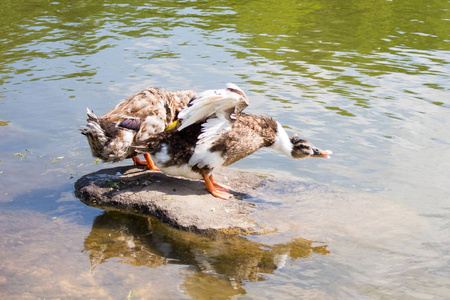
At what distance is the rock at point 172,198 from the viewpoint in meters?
5.94

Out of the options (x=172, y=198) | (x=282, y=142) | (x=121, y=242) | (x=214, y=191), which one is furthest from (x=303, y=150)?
(x=121, y=242)

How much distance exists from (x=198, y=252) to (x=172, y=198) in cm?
101

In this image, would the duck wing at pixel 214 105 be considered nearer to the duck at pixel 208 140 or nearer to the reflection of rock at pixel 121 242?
the duck at pixel 208 140

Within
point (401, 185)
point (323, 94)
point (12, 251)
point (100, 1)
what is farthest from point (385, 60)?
point (100, 1)

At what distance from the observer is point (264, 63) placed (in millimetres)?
12102

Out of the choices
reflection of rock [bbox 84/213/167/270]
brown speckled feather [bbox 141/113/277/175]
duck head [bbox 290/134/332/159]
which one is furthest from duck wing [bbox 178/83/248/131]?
reflection of rock [bbox 84/213/167/270]

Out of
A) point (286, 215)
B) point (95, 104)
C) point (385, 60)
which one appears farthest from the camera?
point (385, 60)

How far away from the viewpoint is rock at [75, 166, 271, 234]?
594cm

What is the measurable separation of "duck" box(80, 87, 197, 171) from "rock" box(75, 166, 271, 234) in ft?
1.18

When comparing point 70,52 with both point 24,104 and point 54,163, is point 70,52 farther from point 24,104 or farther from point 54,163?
point 54,163

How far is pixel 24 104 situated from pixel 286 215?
257 inches

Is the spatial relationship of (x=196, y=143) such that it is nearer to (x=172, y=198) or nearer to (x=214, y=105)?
(x=214, y=105)

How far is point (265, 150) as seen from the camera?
8.78 meters

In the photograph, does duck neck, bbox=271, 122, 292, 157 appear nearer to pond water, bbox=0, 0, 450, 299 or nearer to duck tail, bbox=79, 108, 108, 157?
pond water, bbox=0, 0, 450, 299
